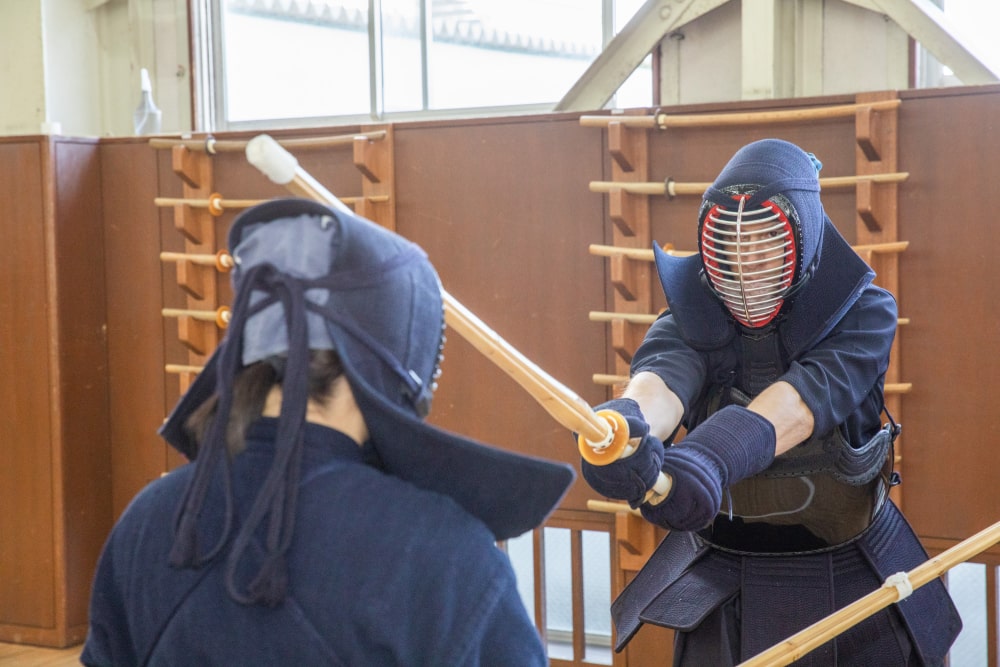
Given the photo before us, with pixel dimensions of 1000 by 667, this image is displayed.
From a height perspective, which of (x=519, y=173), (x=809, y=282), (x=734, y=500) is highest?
(x=519, y=173)

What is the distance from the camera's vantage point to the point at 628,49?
13.3 ft

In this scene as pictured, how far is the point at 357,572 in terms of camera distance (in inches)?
42.1

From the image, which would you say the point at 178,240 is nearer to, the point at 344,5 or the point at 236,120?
the point at 236,120

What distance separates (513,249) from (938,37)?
5.02 feet

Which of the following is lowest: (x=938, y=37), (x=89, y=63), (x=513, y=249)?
(x=513, y=249)

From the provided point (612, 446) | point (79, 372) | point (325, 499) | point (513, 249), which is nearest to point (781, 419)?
point (612, 446)

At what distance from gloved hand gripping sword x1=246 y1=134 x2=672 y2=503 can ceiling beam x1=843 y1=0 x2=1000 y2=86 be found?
2.23 metres

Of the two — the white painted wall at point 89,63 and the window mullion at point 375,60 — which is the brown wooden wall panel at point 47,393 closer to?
the white painted wall at point 89,63

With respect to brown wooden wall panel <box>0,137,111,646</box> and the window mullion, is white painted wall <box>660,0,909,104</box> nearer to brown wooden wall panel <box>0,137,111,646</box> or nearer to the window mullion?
the window mullion

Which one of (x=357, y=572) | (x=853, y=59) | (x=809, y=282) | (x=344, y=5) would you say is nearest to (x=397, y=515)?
(x=357, y=572)

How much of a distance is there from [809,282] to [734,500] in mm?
454

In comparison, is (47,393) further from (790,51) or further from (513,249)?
(790,51)

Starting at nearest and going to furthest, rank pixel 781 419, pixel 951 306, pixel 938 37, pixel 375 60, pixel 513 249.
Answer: pixel 781 419 < pixel 951 306 < pixel 938 37 < pixel 513 249 < pixel 375 60

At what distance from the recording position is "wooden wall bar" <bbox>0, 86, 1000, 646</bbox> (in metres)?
3.31
